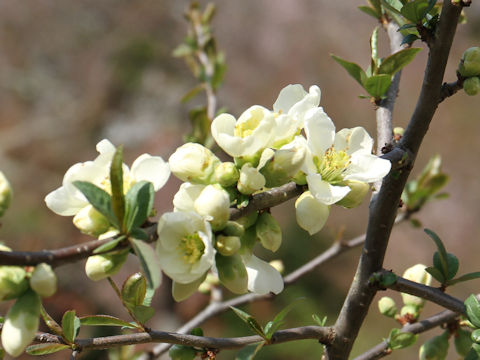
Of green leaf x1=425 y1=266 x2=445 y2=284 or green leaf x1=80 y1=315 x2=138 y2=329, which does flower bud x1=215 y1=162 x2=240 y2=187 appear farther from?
green leaf x1=425 y1=266 x2=445 y2=284

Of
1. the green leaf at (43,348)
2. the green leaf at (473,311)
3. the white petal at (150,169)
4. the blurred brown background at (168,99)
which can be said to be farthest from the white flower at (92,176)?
the blurred brown background at (168,99)

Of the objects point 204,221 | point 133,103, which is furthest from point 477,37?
point 204,221

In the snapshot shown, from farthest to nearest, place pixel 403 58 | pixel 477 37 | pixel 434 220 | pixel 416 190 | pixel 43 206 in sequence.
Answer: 1. pixel 477 37
2. pixel 434 220
3. pixel 43 206
4. pixel 416 190
5. pixel 403 58

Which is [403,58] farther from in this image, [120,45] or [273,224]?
[120,45]

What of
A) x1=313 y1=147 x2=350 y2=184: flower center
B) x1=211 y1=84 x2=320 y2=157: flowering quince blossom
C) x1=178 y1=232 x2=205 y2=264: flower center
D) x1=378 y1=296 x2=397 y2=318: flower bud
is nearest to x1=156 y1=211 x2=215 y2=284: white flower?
x1=178 y1=232 x2=205 y2=264: flower center

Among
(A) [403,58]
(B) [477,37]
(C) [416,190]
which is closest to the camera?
(A) [403,58]

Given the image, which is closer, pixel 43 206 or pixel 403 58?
pixel 403 58

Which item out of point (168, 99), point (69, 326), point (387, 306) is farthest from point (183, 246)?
point (168, 99)

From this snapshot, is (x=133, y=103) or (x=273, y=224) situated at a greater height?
(x=133, y=103)
